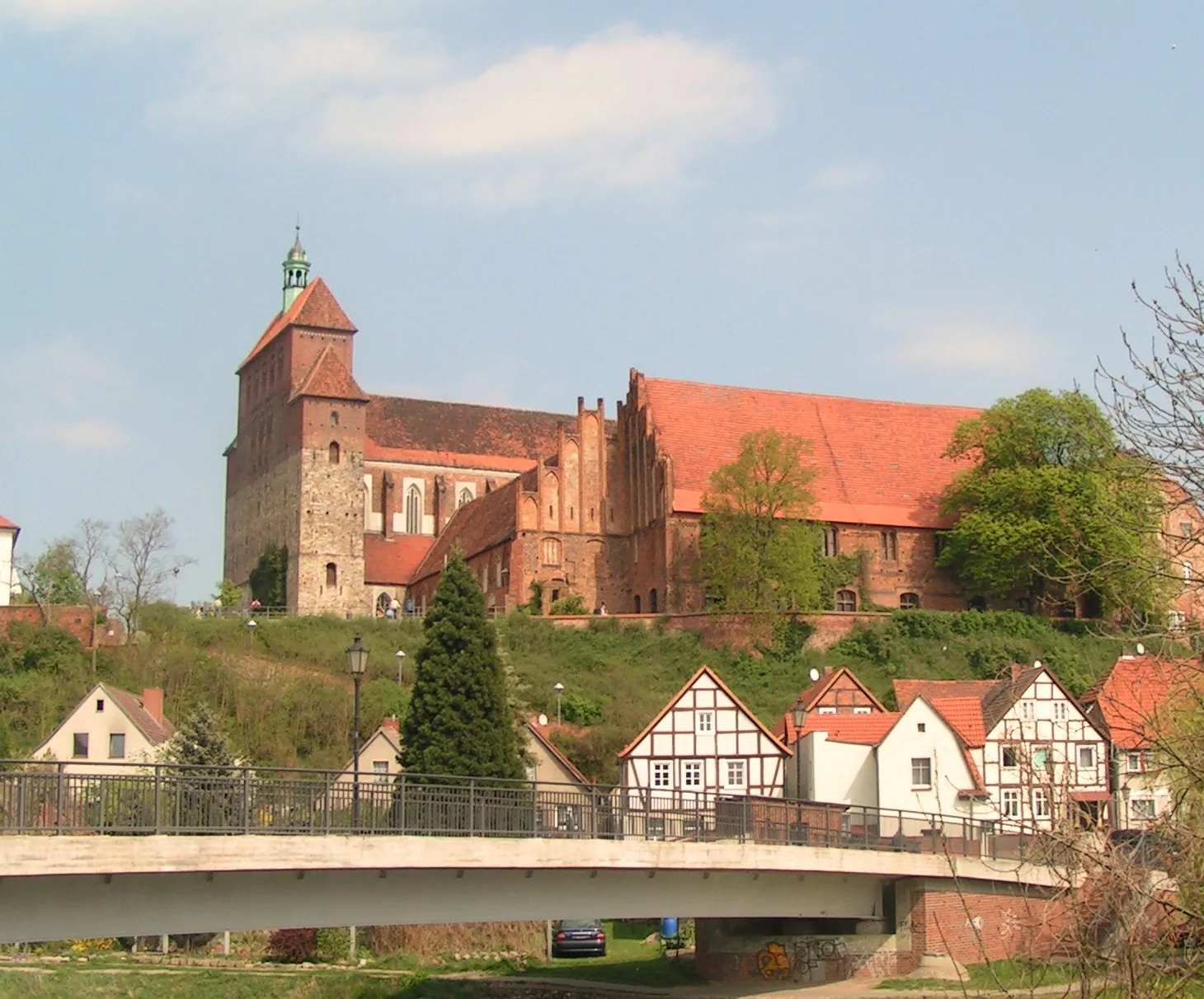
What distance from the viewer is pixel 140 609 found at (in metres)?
74.3

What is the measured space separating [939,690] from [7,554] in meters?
42.4

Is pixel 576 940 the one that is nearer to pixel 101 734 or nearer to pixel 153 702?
pixel 101 734

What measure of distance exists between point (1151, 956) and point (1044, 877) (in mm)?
22429

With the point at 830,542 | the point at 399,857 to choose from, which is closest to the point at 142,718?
the point at 399,857

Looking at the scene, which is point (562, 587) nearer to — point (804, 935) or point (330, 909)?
→ point (804, 935)

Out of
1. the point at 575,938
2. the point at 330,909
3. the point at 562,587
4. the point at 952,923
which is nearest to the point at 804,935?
the point at 952,923

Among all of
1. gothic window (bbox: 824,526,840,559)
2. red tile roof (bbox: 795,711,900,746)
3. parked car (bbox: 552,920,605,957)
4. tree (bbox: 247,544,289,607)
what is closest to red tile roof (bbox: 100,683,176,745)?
parked car (bbox: 552,920,605,957)

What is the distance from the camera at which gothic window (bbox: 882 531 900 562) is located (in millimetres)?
83688

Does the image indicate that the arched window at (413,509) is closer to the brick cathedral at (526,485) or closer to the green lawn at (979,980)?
the brick cathedral at (526,485)

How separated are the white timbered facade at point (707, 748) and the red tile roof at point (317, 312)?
53.0 meters

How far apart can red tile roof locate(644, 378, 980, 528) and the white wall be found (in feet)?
101

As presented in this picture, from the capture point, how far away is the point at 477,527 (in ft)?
309

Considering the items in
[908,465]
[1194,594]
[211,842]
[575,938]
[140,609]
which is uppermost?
[908,465]

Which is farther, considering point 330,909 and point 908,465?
point 908,465
